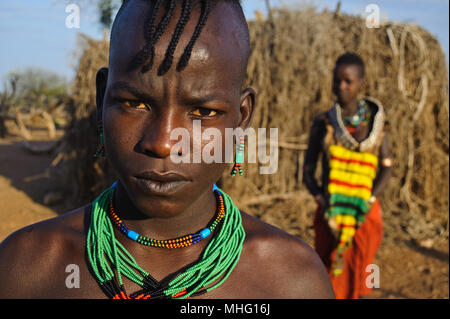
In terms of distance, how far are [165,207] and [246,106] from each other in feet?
1.68

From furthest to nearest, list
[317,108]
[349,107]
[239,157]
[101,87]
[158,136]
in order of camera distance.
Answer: [317,108] < [349,107] < [239,157] < [101,87] < [158,136]

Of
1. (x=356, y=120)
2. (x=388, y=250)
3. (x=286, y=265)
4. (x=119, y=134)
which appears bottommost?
(x=388, y=250)

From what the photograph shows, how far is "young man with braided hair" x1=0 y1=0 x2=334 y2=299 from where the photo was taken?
1211 mm

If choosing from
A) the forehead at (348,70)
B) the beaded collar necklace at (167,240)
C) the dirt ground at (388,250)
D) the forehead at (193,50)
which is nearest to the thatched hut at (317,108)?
the dirt ground at (388,250)

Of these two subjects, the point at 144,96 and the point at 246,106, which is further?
the point at 246,106

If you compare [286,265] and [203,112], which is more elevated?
[203,112]

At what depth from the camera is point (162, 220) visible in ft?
4.72

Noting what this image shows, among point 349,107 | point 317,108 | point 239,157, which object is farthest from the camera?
point 317,108

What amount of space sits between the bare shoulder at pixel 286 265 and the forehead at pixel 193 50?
60 centimetres

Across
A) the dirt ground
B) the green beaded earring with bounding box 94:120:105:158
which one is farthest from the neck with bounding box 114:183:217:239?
the dirt ground

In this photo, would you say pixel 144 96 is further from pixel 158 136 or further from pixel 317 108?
pixel 317 108

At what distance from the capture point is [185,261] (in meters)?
1.44

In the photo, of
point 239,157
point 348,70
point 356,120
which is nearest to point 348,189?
point 356,120

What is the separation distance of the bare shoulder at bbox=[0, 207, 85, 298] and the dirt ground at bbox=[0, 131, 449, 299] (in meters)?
4.46
